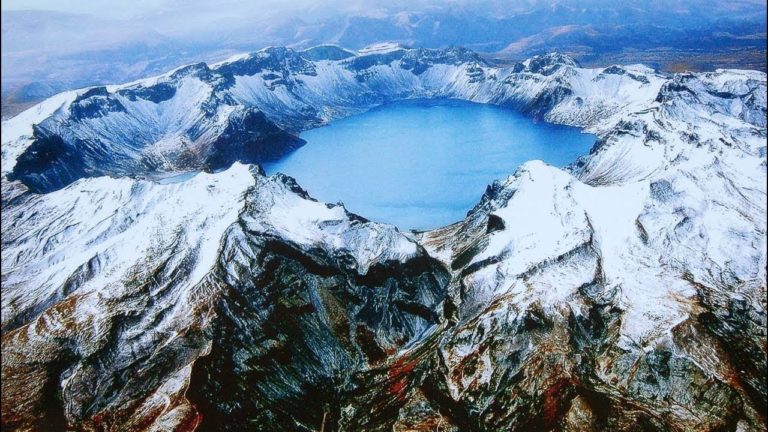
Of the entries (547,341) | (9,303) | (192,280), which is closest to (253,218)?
(192,280)

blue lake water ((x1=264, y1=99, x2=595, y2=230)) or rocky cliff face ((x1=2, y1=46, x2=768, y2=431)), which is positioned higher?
rocky cliff face ((x1=2, y1=46, x2=768, y2=431))

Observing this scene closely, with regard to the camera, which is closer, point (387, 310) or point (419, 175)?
point (387, 310)

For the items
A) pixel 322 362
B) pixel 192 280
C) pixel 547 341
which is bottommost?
pixel 322 362

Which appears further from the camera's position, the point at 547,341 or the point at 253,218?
the point at 253,218

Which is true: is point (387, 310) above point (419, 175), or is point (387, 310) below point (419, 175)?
above

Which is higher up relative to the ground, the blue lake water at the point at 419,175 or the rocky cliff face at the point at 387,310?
the rocky cliff face at the point at 387,310

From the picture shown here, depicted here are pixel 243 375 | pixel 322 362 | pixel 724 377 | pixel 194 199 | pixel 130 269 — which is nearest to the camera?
pixel 724 377

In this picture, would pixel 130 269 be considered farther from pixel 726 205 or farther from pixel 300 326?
pixel 726 205

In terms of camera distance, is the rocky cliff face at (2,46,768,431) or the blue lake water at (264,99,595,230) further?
the blue lake water at (264,99,595,230)
